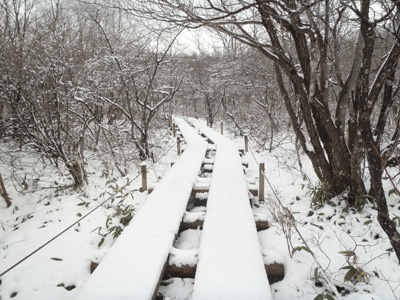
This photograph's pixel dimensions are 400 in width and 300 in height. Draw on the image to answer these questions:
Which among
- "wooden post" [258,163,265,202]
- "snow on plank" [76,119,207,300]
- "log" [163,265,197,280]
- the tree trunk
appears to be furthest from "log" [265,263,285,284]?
the tree trunk

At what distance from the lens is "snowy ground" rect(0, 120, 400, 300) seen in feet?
8.50

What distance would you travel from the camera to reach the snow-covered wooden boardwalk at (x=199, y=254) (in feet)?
7.03

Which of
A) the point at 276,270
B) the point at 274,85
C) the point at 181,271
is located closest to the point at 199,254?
the point at 181,271

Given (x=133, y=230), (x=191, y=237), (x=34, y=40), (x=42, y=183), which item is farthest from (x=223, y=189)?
(x=34, y=40)

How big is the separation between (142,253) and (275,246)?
1880mm

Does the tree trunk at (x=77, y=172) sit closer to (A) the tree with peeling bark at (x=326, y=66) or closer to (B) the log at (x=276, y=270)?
(A) the tree with peeling bark at (x=326, y=66)

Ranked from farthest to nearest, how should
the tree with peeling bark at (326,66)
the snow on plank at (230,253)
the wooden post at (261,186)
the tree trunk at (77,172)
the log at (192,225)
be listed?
the tree trunk at (77,172)
the wooden post at (261,186)
the log at (192,225)
the tree with peeling bark at (326,66)
the snow on plank at (230,253)

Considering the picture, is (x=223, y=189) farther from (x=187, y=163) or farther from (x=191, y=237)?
(x=187, y=163)

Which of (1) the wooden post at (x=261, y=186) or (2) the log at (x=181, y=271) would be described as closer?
(2) the log at (x=181, y=271)

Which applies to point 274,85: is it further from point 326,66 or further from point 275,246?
point 275,246

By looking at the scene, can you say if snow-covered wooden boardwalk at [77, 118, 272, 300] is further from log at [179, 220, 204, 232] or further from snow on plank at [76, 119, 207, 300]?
log at [179, 220, 204, 232]

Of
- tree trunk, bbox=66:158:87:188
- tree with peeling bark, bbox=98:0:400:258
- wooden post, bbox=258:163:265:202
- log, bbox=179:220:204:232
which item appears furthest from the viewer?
tree trunk, bbox=66:158:87:188

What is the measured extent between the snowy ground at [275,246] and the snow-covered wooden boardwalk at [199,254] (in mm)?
356

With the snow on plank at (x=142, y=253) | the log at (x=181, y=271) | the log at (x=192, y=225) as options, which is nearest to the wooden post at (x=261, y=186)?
the snow on plank at (x=142, y=253)
